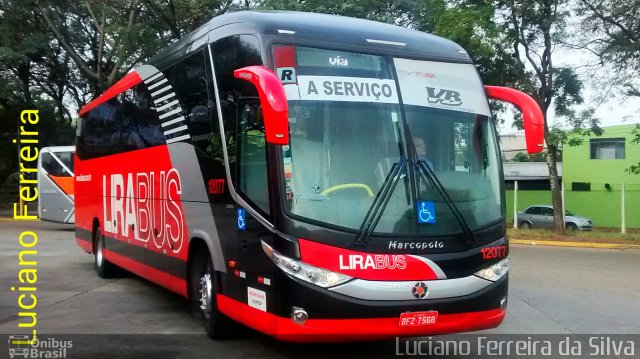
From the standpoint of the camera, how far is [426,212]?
542 cm

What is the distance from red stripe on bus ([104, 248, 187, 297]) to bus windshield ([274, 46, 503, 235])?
2.96 meters

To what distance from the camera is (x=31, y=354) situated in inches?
245

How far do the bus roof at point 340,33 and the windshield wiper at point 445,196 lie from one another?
118 centimetres

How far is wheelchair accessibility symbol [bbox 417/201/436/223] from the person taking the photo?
17.7 feet

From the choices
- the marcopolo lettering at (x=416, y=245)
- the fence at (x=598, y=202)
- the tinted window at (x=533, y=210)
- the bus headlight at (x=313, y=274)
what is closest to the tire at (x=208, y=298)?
the bus headlight at (x=313, y=274)

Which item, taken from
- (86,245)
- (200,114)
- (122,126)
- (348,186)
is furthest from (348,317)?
(86,245)

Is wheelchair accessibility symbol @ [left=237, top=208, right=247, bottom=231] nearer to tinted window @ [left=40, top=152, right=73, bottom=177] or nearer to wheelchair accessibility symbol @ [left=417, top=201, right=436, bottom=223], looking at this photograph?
wheelchair accessibility symbol @ [left=417, top=201, right=436, bottom=223]

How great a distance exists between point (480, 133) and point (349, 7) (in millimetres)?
14222

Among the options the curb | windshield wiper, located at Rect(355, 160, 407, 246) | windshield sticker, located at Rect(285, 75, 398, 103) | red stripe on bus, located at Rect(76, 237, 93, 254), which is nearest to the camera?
windshield wiper, located at Rect(355, 160, 407, 246)

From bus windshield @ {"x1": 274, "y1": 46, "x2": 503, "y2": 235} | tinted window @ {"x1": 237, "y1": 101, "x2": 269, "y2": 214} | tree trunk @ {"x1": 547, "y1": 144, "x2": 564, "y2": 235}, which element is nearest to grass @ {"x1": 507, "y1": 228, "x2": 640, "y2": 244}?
tree trunk @ {"x1": 547, "y1": 144, "x2": 564, "y2": 235}

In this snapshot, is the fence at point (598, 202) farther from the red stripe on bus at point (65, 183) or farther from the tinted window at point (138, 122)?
the tinted window at point (138, 122)

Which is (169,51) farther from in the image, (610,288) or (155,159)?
(610,288)

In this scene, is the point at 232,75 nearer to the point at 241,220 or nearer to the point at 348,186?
the point at 241,220

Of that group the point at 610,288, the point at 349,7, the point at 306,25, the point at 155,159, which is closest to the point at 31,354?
the point at 155,159
